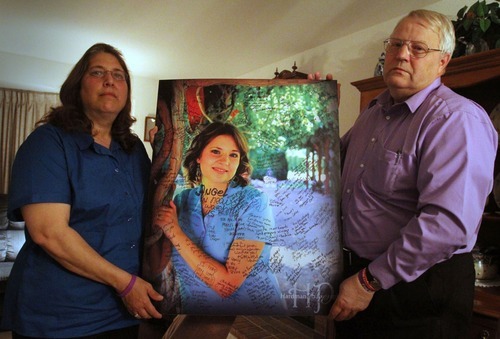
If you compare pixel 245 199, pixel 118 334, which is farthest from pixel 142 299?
pixel 245 199

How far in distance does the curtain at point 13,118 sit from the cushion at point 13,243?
1.67m

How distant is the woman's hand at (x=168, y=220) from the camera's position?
108 centimetres

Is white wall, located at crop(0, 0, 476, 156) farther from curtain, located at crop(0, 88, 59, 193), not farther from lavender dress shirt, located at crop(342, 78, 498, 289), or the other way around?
lavender dress shirt, located at crop(342, 78, 498, 289)

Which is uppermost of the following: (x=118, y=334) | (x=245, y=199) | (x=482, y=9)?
(x=482, y=9)

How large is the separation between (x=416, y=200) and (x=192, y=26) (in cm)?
303

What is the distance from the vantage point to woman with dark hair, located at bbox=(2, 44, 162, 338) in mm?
1008

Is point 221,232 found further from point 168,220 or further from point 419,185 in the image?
point 419,185

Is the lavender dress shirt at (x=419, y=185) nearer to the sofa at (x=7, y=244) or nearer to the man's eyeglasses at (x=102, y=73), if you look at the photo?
the man's eyeglasses at (x=102, y=73)

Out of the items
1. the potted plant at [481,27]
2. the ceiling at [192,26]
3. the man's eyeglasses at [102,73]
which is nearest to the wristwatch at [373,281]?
the man's eyeglasses at [102,73]

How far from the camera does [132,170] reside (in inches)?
47.8

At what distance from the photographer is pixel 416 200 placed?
3.24 feet

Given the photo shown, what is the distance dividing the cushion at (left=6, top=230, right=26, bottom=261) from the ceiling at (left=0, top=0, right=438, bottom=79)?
2.22m

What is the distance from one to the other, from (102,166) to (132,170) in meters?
0.11

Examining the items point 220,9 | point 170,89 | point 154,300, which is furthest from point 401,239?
point 220,9
